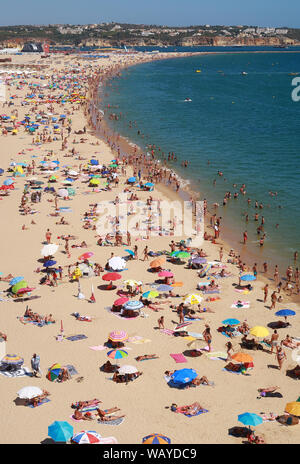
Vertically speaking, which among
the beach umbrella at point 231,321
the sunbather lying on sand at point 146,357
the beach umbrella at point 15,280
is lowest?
the sunbather lying on sand at point 146,357

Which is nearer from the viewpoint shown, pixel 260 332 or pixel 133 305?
pixel 260 332

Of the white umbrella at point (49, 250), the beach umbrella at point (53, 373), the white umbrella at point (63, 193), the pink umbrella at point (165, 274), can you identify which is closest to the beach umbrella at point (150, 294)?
the pink umbrella at point (165, 274)

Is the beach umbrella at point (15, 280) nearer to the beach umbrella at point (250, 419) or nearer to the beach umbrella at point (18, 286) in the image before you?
the beach umbrella at point (18, 286)

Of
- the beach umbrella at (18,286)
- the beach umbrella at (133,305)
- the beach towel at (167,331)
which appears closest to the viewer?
the beach towel at (167,331)

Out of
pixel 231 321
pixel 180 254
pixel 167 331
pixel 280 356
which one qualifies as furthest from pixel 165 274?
pixel 280 356

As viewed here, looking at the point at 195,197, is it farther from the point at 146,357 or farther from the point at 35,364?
the point at 35,364

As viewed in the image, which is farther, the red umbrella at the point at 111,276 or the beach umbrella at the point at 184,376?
the red umbrella at the point at 111,276

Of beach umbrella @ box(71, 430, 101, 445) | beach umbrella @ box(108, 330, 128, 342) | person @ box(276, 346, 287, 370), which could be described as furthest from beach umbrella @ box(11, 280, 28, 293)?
person @ box(276, 346, 287, 370)
